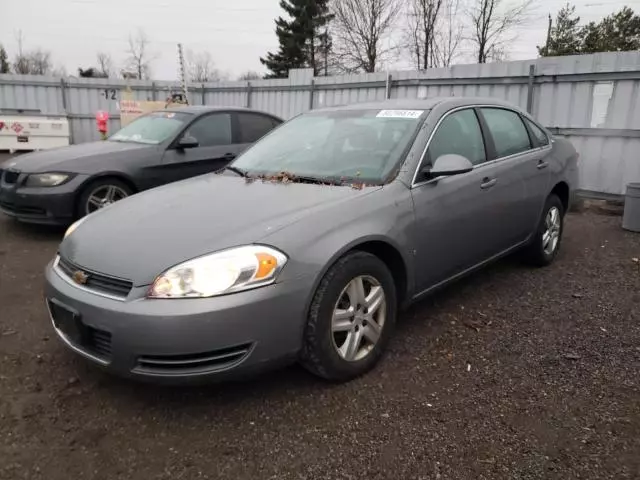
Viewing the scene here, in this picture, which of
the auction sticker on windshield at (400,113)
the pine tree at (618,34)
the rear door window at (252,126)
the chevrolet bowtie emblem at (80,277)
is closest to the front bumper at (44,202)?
the rear door window at (252,126)

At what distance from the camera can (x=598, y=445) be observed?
7.42 feet

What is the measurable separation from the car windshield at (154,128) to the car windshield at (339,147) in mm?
2682

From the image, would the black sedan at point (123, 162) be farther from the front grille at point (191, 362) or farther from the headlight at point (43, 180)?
the front grille at point (191, 362)

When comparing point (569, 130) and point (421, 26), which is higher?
point (421, 26)

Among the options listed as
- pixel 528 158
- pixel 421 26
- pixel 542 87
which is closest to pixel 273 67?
pixel 421 26

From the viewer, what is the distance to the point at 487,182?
369 cm

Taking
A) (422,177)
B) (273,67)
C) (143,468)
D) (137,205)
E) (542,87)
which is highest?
(273,67)

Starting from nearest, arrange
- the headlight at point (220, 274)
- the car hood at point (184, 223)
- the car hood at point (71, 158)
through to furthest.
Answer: the headlight at point (220, 274)
the car hood at point (184, 223)
the car hood at point (71, 158)

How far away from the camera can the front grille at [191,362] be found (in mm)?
2266

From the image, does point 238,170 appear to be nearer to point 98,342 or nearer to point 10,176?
point 98,342

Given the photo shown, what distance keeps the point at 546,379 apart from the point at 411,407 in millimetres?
844

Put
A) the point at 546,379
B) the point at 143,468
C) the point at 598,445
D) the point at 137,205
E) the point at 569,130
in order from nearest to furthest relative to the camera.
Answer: the point at 143,468 < the point at 598,445 < the point at 546,379 < the point at 137,205 < the point at 569,130

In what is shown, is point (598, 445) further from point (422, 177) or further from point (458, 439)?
point (422, 177)

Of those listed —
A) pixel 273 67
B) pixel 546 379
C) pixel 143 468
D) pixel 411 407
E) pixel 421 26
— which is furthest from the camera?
pixel 273 67
